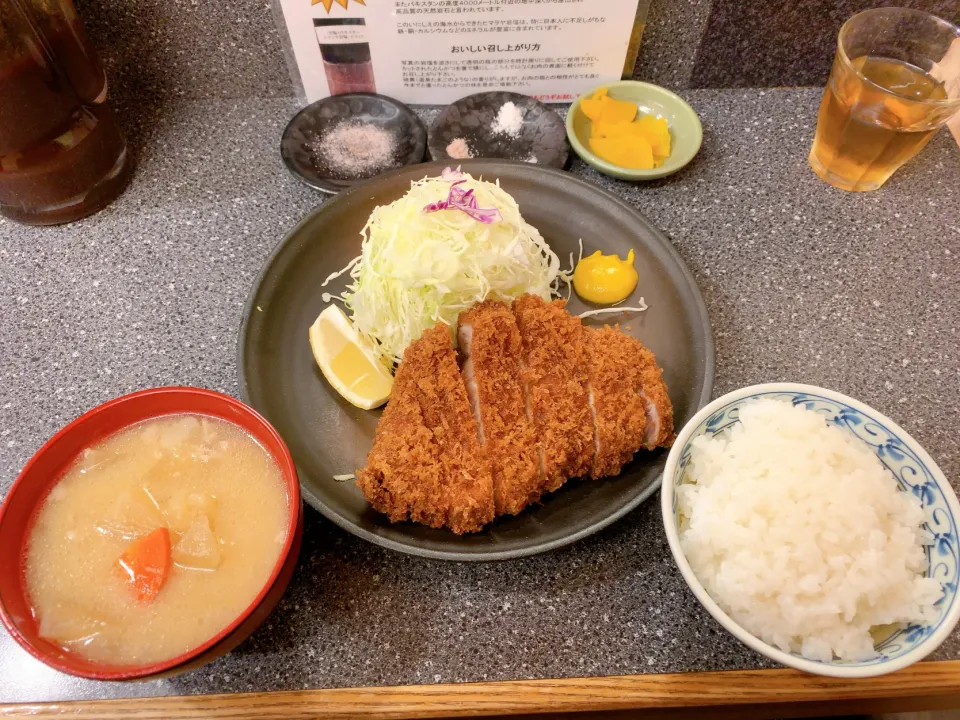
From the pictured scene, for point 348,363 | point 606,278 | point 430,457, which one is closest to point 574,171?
point 606,278

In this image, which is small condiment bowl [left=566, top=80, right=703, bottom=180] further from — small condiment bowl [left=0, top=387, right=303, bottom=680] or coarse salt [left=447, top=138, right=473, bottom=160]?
small condiment bowl [left=0, top=387, right=303, bottom=680]

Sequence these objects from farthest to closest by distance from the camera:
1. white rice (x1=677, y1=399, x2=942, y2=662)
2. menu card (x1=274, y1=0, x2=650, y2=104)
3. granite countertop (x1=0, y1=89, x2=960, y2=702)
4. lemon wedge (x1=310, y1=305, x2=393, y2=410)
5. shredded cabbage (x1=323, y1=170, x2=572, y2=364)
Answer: menu card (x1=274, y1=0, x2=650, y2=104)
shredded cabbage (x1=323, y1=170, x2=572, y2=364)
lemon wedge (x1=310, y1=305, x2=393, y2=410)
granite countertop (x1=0, y1=89, x2=960, y2=702)
white rice (x1=677, y1=399, x2=942, y2=662)

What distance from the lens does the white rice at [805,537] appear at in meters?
1.07

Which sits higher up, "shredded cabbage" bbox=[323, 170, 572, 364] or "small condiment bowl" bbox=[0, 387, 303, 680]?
"small condiment bowl" bbox=[0, 387, 303, 680]

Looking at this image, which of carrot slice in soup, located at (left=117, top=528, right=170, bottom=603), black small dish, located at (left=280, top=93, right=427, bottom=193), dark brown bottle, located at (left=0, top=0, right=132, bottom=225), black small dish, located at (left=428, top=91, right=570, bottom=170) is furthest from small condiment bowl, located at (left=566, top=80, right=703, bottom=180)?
carrot slice in soup, located at (left=117, top=528, right=170, bottom=603)

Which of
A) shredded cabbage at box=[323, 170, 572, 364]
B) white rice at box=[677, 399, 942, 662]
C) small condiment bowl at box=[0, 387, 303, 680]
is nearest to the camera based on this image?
small condiment bowl at box=[0, 387, 303, 680]

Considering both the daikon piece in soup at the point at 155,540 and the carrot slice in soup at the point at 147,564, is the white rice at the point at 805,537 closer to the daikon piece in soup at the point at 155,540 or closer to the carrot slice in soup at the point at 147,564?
the daikon piece in soup at the point at 155,540

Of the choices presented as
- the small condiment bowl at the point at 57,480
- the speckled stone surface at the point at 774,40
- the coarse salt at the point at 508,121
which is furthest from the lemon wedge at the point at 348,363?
the speckled stone surface at the point at 774,40

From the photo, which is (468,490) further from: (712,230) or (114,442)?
(712,230)

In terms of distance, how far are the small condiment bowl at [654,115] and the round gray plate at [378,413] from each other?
16 centimetres

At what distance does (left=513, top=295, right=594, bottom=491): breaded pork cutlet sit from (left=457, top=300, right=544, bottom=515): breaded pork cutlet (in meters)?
0.02

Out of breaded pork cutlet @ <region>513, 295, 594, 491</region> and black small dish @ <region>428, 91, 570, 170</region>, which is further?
black small dish @ <region>428, 91, 570, 170</region>

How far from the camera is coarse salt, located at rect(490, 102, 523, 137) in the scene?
6.30 feet

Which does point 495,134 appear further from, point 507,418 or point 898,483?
point 898,483
